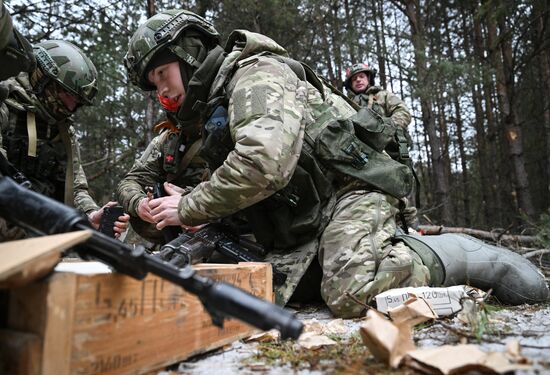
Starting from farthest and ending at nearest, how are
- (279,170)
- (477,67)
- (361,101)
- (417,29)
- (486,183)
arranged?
Answer: (486,183) → (417,29) → (477,67) → (361,101) → (279,170)

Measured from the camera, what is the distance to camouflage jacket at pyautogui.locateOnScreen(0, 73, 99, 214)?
→ 386cm

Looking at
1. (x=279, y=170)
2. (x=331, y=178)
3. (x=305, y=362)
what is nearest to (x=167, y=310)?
(x=305, y=362)

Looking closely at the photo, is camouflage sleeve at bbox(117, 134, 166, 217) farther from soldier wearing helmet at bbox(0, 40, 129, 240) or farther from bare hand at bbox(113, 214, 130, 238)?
soldier wearing helmet at bbox(0, 40, 129, 240)

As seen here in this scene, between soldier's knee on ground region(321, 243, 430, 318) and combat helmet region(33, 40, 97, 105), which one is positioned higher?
combat helmet region(33, 40, 97, 105)

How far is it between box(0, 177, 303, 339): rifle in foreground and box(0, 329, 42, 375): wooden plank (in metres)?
0.26

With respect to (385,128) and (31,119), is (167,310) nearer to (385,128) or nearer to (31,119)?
(385,128)

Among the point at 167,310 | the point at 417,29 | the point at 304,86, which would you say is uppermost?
the point at 417,29

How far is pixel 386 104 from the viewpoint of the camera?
22.9ft

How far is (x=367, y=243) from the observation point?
245 cm

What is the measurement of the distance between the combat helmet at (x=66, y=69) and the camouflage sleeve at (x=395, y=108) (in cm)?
445

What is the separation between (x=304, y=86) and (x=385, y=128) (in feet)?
1.97

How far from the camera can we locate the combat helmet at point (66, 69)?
3951 millimetres

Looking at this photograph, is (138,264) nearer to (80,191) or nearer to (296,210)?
(296,210)

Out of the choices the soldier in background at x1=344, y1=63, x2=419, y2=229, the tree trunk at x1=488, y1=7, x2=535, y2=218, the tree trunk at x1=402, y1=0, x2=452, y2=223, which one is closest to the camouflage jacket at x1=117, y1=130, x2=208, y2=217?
the soldier in background at x1=344, y1=63, x2=419, y2=229
